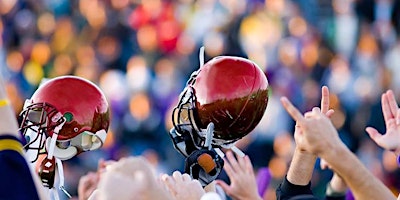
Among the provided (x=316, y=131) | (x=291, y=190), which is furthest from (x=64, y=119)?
(x=316, y=131)

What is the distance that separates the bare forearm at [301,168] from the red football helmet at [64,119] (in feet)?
2.93

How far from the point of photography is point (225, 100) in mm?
4922

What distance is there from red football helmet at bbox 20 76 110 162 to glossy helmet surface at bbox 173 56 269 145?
0.38 metres

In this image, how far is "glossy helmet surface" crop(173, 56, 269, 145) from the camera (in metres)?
4.92

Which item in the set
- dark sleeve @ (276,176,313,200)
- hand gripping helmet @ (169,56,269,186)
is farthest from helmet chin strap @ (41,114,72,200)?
dark sleeve @ (276,176,313,200)

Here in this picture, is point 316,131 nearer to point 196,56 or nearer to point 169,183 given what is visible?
point 169,183

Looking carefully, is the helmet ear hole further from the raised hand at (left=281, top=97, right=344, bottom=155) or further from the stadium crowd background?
the stadium crowd background

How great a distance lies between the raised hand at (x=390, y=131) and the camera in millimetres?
4609

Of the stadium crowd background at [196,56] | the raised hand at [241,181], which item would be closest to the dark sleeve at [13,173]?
the raised hand at [241,181]

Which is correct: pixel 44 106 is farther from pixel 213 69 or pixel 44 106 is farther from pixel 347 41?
pixel 347 41

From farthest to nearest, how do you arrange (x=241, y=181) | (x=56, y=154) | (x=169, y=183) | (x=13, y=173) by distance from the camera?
1. (x=56, y=154)
2. (x=241, y=181)
3. (x=169, y=183)
4. (x=13, y=173)

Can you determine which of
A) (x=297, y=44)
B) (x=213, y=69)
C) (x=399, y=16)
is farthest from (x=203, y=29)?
(x=213, y=69)

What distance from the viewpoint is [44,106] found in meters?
5.00

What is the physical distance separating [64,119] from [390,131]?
1368 millimetres
